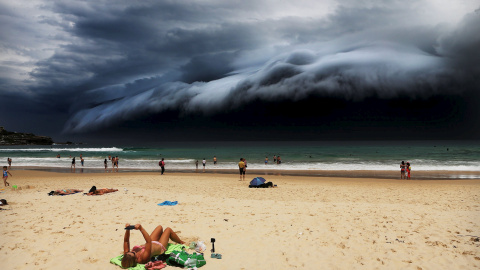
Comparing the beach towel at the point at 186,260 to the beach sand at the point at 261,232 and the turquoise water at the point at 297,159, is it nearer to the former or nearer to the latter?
the beach sand at the point at 261,232

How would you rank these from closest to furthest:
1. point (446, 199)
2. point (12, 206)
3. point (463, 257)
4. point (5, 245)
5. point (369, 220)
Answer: point (463, 257) < point (5, 245) < point (369, 220) < point (12, 206) < point (446, 199)

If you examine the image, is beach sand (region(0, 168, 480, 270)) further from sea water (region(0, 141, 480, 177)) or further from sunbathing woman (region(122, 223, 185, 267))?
sea water (region(0, 141, 480, 177))

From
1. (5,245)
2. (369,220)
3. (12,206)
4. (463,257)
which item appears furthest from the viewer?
(12,206)

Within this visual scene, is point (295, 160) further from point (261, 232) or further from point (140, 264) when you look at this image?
point (140, 264)

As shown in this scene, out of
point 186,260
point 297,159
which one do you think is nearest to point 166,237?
point 186,260

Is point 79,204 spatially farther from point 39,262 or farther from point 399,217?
point 399,217

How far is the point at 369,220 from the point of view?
11.8 metres

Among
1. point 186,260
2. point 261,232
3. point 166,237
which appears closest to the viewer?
point 186,260

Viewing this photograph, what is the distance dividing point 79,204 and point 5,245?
21.1 ft

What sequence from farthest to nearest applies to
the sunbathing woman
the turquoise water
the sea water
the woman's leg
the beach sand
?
1. the turquoise water
2. the sea water
3. the woman's leg
4. the beach sand
5. the sunbathing woman

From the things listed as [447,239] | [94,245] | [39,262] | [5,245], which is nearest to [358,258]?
[447,239]

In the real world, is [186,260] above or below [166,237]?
below

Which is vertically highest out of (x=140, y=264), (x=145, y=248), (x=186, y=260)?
(x=145, y=248)

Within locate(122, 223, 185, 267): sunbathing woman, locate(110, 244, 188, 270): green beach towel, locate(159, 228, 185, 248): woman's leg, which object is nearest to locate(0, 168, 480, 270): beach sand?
locate(110, 244, 188, 270): green beach towel
